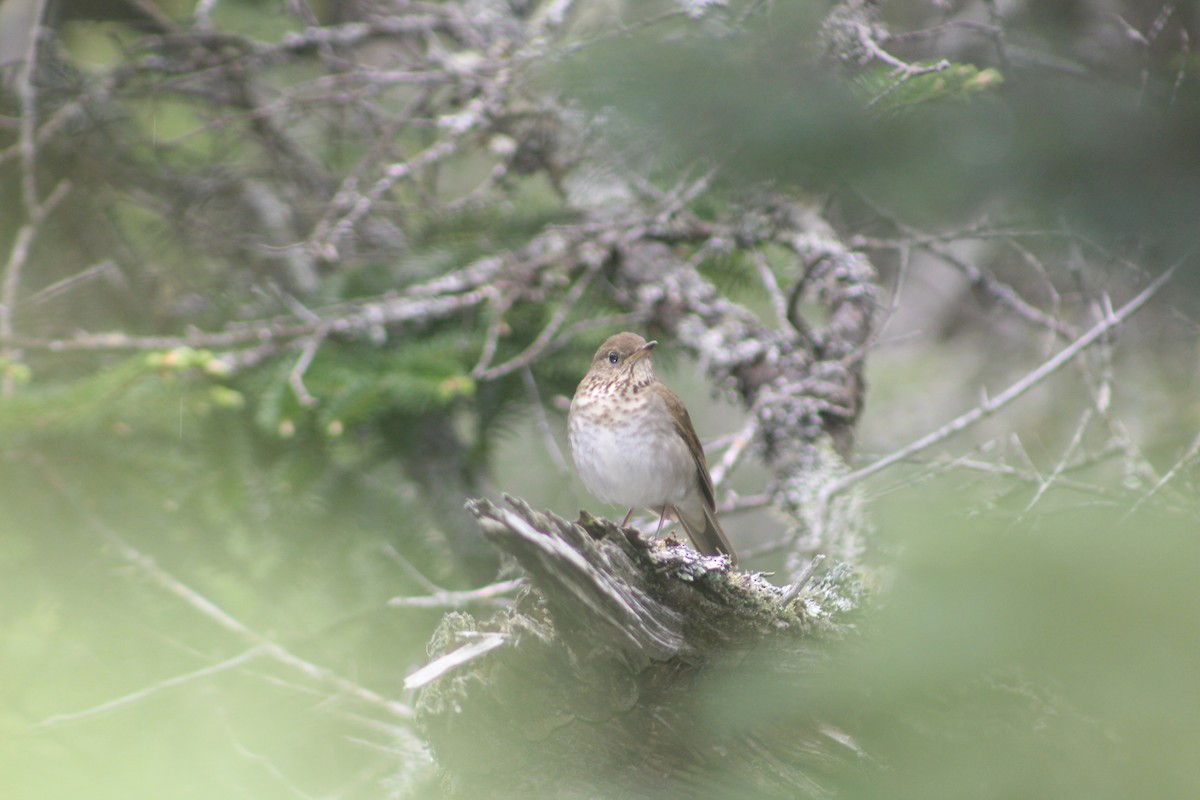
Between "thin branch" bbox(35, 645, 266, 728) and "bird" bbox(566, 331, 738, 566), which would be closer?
"thin branch" bbox(35, 645, 266, 728)

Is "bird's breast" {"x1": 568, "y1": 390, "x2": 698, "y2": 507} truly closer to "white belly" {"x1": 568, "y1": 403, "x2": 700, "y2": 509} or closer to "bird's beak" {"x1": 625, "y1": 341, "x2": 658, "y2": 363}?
"white belly" {"x1": 568, "y1": 403, "x2": 700, "y2": 509}

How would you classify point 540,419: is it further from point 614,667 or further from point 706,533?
point 614,667

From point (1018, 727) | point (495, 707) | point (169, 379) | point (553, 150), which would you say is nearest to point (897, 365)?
point (553, 150)

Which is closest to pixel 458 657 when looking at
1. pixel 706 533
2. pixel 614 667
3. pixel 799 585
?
pixel 614 667

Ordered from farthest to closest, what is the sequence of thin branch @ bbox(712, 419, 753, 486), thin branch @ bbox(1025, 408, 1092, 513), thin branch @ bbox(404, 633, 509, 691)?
thin branch @ bbox(712, 419, 753, 486)
thin branch @ bbox(404, 633, 509, 691)
thin branch @ bbox(1025, 408, 1092, 513)

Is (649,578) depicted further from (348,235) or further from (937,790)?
(348,235)

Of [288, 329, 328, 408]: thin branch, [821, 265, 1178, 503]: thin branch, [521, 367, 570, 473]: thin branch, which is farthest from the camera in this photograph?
[521, 367, 570, 473]: thin branch

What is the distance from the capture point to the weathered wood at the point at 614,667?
183 cm

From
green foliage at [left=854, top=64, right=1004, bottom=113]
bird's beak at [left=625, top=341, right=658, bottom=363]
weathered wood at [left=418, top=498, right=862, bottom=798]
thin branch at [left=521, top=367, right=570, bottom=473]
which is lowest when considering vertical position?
thin branch at [left=521, top=367, right=570, bottom=473]

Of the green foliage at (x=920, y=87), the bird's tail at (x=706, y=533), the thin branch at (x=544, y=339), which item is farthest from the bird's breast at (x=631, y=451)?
the green foliage at (x=920, y=87)

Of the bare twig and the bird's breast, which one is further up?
the bare twig

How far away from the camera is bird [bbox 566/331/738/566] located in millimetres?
3260

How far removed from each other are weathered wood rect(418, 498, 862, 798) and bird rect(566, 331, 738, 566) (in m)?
1.17

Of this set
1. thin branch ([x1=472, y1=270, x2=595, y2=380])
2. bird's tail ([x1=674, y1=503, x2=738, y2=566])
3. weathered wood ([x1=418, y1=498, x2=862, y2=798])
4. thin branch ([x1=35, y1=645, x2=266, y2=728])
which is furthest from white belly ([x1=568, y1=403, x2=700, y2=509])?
thin branch ([x1=35, y1=645, x2=266, y2=728])
